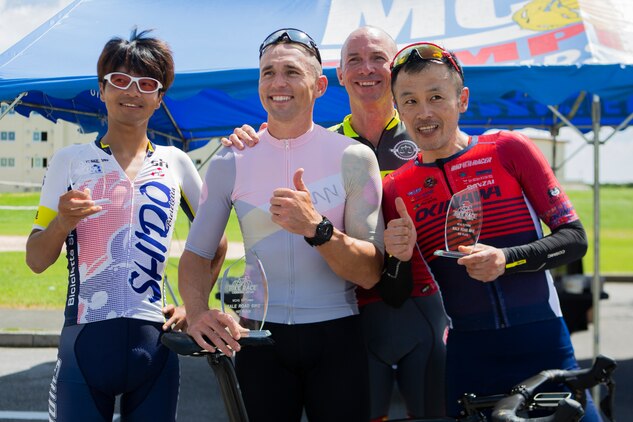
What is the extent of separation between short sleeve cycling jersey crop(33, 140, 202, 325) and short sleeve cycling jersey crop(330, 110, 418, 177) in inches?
35.6

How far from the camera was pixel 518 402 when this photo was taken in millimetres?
1675

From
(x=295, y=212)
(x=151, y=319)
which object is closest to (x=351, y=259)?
(x=295, y=212)

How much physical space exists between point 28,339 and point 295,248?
282 inches

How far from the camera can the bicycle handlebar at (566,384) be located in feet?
5.06

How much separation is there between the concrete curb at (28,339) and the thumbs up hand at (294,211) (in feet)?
23.5

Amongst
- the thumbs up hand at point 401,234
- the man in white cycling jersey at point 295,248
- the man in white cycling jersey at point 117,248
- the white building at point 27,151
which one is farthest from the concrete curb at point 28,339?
the thumbs up hand at point 401,234

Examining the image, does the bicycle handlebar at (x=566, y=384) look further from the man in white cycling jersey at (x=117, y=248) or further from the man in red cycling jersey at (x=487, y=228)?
the man in white cycling jersey at (x=117, y=248)

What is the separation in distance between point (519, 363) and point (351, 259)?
66 centimetres

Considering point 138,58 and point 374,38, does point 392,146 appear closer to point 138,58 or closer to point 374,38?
point 374,38

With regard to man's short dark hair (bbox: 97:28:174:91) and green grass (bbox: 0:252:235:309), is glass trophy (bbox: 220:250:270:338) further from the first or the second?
green grass (bbox: 0:252:235:309)

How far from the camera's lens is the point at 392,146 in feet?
9.46

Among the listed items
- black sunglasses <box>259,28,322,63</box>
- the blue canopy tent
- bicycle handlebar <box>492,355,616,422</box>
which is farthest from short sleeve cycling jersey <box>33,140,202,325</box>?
the blue canopy tent

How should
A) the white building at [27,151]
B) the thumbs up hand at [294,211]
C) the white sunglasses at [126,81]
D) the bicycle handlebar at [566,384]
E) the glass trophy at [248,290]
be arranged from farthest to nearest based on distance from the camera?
1. the white building at [27,151]
2. the white sunglasses at [126,81]
3. the glass trophy at [248,290]
4. the thumbs up hand at [294,211]
5. the bicycle handlebar at [566,384]

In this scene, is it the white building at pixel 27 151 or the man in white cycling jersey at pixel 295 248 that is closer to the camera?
the man in white cycling jersey at pixel 295 248
